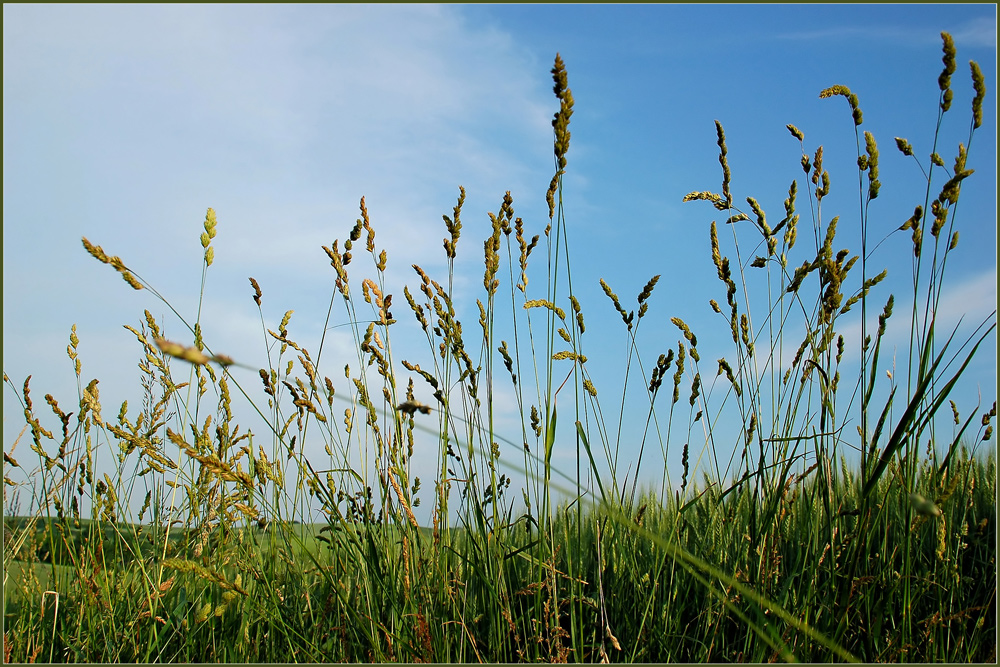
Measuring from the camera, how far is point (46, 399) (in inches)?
102

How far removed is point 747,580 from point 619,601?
0.39 metres

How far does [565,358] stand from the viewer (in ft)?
6.42

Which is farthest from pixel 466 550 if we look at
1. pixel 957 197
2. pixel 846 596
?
pixel 957 197

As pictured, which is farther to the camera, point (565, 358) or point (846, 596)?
point (565, 358)

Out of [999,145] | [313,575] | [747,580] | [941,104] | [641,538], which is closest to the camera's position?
[747,580]

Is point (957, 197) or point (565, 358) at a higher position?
point (957, 197)

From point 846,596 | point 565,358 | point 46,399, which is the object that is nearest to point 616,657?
point 846,596

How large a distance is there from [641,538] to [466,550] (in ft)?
2.28

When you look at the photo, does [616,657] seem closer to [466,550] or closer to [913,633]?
[466,550]

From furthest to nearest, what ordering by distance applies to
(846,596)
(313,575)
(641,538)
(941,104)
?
(313,575) → (641,538) → (941,104) → (846,596)

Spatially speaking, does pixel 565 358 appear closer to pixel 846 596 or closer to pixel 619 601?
pixel 619 601

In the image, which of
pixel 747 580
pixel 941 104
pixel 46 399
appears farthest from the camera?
pixel 46 399

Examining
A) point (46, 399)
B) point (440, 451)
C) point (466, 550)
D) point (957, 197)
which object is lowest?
point (466, 550)

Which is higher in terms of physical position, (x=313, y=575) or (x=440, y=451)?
(x=440, y=451)
